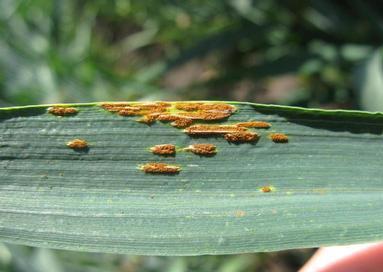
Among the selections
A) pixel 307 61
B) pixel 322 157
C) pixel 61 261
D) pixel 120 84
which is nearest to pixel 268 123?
pixel 322 157

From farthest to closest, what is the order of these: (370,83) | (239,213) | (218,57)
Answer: (218,57) < (370,83) < (239,213)

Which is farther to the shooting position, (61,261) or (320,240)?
(61,261)

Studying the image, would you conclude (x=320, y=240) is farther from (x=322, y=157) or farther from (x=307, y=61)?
(x=307, y=61)

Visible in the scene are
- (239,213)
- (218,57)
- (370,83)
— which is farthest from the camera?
(218,57)

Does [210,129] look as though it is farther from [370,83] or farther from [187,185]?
[370,83]

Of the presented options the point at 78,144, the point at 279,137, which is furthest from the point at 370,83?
the point at 78,144
